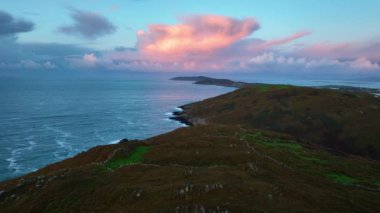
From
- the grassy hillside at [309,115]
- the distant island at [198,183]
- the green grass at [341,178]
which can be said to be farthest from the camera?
the grassy hillside at [309,115]

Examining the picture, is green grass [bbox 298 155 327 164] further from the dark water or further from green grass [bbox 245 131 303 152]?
the dark water

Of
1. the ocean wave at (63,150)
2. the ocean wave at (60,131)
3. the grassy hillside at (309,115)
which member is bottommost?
the ocean wave at (63,150)

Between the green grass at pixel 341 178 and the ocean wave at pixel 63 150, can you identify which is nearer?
the green grass at pixel 341 178

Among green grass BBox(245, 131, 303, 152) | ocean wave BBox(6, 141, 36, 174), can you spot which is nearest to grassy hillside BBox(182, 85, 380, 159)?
green grass BBox(245, 131, 303, 152)

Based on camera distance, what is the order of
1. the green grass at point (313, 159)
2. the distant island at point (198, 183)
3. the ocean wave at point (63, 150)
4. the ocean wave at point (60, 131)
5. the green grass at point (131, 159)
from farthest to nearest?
the ocean wave at point (60, 131) → the ocean wave at point (63, 150) → the green grass at point (313, 159) → the green grass at point (131, 159) → the distant island at point (198, 183)

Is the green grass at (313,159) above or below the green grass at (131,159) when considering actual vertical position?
below

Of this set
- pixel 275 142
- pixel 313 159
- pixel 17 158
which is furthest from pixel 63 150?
pixel 313 159

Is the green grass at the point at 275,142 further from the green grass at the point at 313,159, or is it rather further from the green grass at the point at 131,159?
the green grass at the point at 131,159

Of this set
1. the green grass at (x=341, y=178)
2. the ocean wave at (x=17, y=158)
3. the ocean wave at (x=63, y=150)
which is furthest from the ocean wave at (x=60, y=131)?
the green grass at (x=341, y=178)
